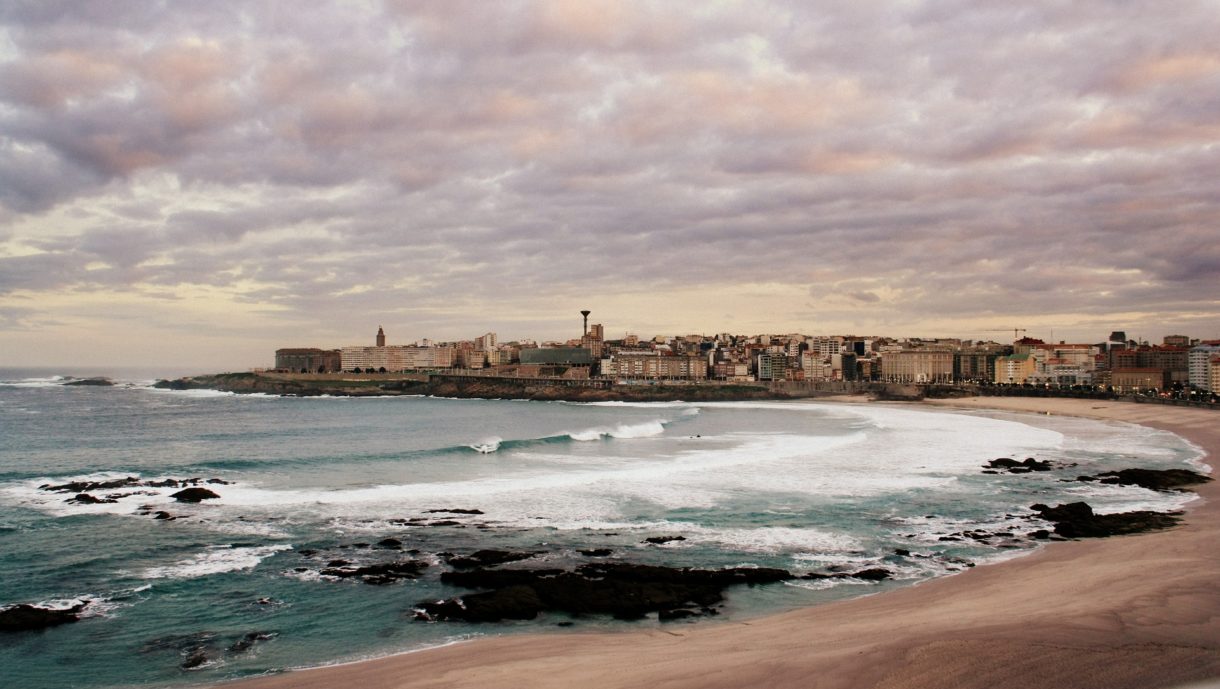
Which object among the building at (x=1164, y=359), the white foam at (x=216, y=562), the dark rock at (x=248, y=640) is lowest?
the dark rock at (x=248, y=640)

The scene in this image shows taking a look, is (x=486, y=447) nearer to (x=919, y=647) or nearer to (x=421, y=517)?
(x=421, y=517)

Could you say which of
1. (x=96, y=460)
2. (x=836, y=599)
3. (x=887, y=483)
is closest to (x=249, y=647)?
(x=836, y=599)

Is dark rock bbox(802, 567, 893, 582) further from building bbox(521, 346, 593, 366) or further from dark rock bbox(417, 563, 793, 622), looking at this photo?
building bbox(521, 346, 593, 366)

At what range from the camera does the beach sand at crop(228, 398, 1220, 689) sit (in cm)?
910

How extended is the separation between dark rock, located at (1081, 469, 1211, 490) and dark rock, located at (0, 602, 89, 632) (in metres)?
30.1

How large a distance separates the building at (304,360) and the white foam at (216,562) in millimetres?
152639

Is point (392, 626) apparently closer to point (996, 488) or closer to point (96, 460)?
point (996, 488)

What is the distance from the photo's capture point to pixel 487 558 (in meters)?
17.0

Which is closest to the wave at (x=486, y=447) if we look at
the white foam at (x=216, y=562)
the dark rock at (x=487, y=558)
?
the white foam at (x=216, y=562)

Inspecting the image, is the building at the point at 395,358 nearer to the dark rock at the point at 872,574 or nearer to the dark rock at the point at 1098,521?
the dark rock at the point at 1098,521

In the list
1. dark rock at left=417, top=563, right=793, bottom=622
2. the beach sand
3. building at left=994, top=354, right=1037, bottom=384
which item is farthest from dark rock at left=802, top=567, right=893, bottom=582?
building at left=994, top=354, right=1037, bottom=384

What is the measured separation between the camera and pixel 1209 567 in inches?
572

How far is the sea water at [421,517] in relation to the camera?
12727mm

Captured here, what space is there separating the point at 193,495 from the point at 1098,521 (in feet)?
85.2
